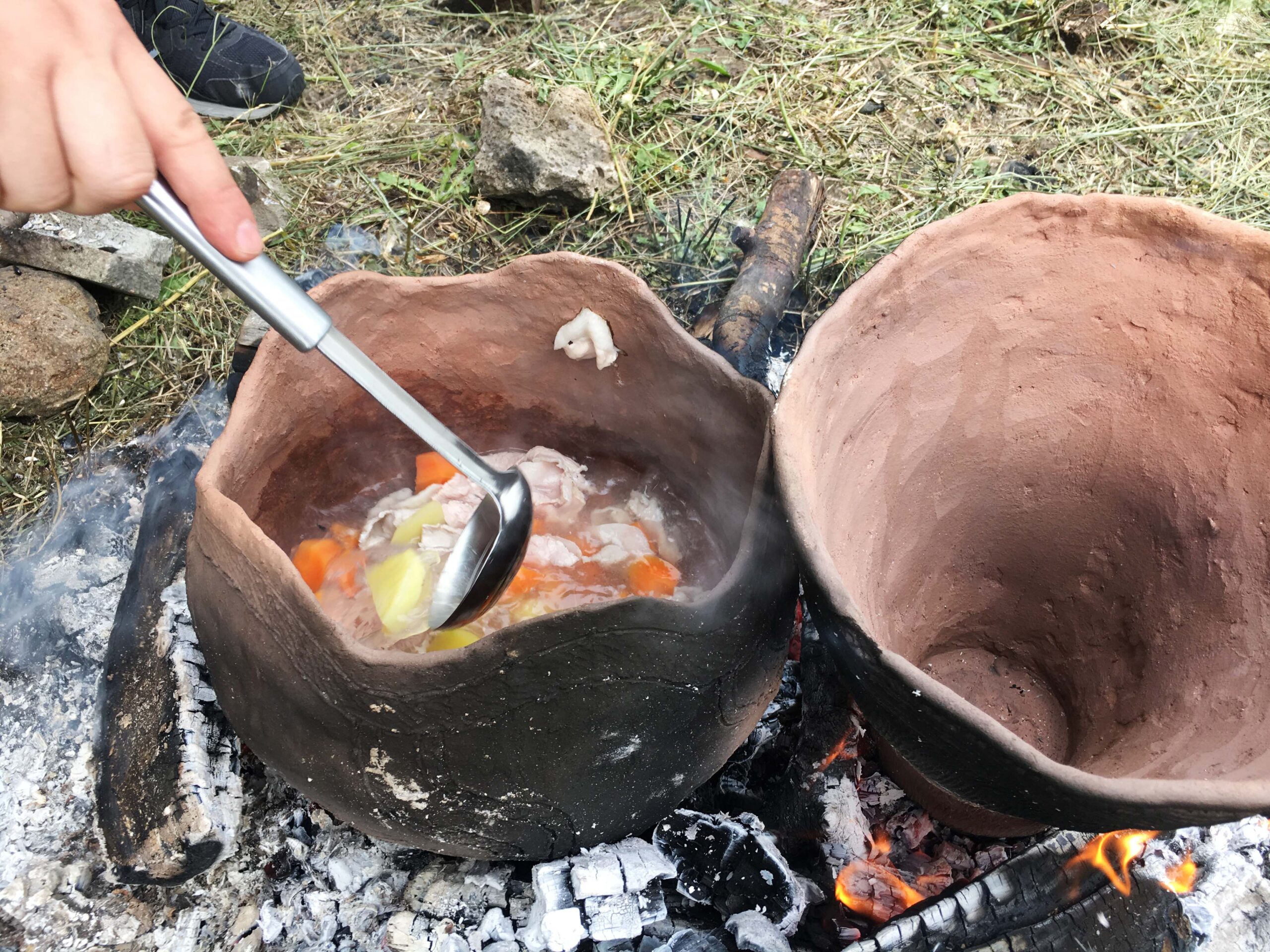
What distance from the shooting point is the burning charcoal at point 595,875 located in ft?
5.06

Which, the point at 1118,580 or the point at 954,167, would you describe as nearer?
the point at 1118,580

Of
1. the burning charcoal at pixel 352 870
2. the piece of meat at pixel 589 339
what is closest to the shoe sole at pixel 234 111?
the piece of meat at pixel 589 339

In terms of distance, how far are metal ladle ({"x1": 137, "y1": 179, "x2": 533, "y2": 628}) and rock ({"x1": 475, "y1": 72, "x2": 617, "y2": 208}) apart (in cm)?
165

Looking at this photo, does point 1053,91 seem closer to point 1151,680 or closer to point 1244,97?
point 1244,97

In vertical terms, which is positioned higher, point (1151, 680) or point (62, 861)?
point (1151, 680)

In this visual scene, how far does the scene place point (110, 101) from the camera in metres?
1.00

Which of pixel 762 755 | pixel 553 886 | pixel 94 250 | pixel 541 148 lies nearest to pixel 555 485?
pixel 762 755

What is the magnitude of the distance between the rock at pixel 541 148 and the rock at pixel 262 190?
2.31 feet

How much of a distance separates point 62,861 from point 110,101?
4.81ft

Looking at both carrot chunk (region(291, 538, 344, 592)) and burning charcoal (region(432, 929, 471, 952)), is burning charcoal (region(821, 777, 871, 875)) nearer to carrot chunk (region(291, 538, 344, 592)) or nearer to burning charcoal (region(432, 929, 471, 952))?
burning charcoal (region(432, 929, 471, 952))

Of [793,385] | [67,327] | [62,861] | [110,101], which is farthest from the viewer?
[67,327]

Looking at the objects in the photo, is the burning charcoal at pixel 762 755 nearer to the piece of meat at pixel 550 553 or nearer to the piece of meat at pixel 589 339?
the piece of meat at pixel 550 553

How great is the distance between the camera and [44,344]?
2389 mm

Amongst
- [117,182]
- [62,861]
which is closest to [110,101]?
[117,182]
